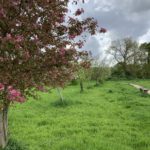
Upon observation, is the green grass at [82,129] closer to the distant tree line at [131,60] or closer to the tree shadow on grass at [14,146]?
the tree shadow on grass at [14,146]

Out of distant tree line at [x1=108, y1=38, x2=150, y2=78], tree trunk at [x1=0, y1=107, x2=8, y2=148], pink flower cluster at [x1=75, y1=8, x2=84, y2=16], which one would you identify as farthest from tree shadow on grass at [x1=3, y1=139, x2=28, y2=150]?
distant tree line at [x1=108, y1=38, x2=150, y2=78]

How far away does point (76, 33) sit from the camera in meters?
7.89

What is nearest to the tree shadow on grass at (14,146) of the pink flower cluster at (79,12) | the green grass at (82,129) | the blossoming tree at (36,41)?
the green grass at (82,129)

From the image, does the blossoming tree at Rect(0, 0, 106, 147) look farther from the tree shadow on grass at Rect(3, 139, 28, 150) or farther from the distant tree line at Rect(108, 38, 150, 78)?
the distant tree line at Rect(108, 38, 150, 78)

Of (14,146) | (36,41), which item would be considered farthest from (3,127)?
(36,41)

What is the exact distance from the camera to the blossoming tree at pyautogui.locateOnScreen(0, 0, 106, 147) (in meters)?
6.84

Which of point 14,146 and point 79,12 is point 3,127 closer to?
point 14,146

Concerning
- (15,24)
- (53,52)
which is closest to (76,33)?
(53,52)

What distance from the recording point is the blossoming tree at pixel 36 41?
6840mm

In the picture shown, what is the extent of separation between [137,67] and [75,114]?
75.4 metres

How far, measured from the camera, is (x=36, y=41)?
7.21 metres

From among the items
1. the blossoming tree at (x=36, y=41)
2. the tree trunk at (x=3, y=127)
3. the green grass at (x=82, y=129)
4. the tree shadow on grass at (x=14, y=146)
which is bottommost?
the green grass at (x=82, y=129)

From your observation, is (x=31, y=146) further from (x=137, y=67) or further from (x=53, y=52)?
→ (x=137, y=67)

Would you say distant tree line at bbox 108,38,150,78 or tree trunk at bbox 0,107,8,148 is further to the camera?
distant tree line at bbox 108,38,150,78
